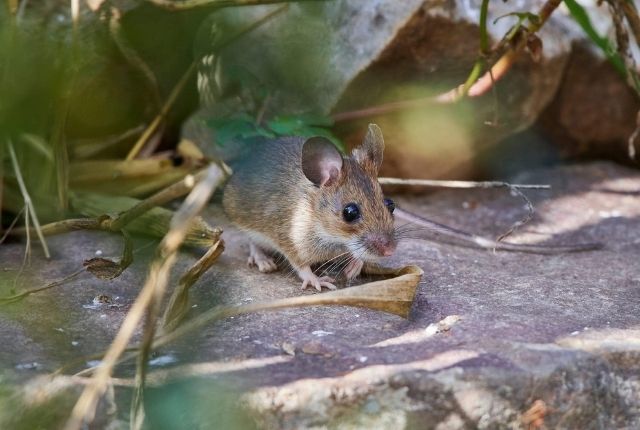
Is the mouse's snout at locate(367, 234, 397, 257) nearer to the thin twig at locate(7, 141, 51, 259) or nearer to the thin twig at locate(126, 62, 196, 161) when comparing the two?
the thin twig at locate(7, 141, 51, 259)

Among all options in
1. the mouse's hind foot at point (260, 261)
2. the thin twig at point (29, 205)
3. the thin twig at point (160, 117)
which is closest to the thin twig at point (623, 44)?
the mouse's hind foot at point (260, 261)

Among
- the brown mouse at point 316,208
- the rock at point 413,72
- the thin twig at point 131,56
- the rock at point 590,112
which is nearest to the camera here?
the brown mouse at point 316,208

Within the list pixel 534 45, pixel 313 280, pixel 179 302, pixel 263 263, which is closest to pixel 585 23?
pixel 534 45

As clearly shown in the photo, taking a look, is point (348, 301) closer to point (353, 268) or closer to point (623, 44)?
point (353, 268)

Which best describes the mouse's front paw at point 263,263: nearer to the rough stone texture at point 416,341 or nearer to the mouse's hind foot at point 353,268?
the rough stone texture at point 416,341

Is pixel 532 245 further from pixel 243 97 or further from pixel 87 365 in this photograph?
pixel 87 365

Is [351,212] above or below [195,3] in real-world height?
below

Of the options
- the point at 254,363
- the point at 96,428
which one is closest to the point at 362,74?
the point at 254,363
